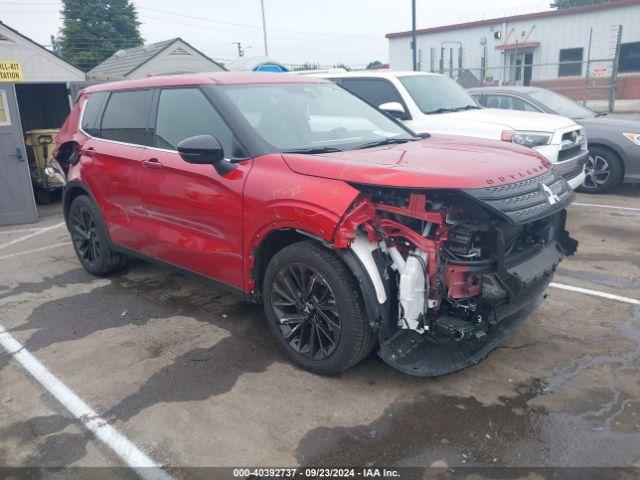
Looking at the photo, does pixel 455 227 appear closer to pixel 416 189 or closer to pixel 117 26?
pixel 416 189

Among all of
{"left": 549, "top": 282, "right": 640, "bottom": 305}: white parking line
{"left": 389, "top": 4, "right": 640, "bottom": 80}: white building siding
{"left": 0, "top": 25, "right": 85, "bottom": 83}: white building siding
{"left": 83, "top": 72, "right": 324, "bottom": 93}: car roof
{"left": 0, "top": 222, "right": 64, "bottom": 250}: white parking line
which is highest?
{"left": 389, "top": 4, "right": 640, "bottom": 80}: white building siding

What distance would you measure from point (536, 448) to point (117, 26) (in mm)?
51626

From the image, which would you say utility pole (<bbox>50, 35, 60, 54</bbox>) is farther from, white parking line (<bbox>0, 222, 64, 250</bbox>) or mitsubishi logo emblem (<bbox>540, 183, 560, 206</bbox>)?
mitsubishi logo emblem (<bbox>540, 183, 560, 206</bbox>)

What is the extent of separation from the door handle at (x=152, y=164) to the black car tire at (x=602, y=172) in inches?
284

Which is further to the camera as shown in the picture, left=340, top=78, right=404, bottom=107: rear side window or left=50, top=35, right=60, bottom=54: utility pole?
left=50, top=35, right=60, bottom=54: utility pole

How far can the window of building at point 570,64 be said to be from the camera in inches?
990

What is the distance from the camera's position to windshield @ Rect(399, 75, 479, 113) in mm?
7461

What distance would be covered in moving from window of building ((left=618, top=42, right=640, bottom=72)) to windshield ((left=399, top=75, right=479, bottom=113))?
20362mm

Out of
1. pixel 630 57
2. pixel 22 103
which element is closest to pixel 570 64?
pixel 630 57

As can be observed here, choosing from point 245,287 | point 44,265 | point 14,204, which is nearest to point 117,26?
point 14,204

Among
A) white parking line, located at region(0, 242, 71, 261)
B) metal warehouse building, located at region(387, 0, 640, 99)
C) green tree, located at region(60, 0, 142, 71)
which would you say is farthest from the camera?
green tree, located at region(60, 0, 142, 71)

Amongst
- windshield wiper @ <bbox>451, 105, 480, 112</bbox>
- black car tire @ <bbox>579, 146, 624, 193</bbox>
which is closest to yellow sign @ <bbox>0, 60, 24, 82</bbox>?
windshield wiper @ <bbox>451, 105, 480, 112</bbox>

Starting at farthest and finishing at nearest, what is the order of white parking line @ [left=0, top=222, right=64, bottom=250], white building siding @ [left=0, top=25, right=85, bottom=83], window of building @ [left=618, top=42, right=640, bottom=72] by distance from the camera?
window of building @ [left=618, top=42, right=640, bottom=72]
white building siding @ [left=0, top=25, right=85, bottom=83]
white parking line @ [left=0, top=222, right=64, bottom=250]

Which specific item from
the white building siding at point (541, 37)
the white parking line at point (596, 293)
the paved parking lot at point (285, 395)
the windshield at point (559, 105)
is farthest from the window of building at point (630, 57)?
the white parking line at point (596, 293)
